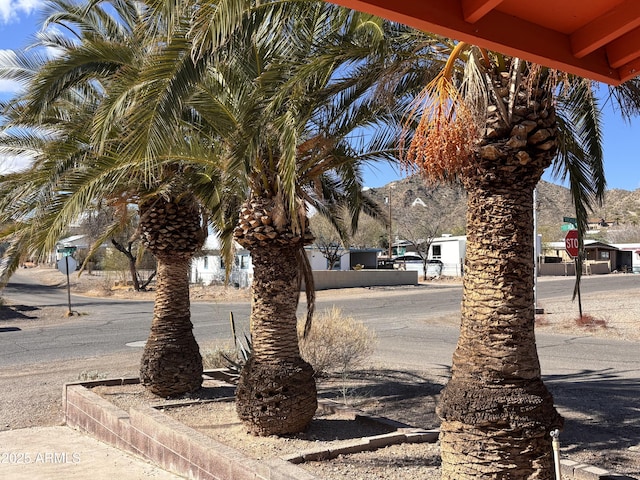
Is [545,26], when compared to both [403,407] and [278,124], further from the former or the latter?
[403,407]

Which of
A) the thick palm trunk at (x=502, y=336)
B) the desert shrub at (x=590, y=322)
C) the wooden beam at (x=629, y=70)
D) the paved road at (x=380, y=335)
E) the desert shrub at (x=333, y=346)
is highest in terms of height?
the wooden beam at (x=629, y=70)

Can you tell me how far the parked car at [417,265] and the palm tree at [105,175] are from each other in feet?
147

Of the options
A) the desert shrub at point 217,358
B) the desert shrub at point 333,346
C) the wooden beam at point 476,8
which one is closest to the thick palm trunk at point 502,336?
the wooden beam at point 476,8

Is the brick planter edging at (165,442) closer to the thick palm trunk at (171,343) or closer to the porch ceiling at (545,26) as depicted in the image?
the thick palm trunk at (171,343)

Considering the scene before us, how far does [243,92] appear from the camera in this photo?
7.66 m

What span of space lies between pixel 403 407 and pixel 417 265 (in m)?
51.2

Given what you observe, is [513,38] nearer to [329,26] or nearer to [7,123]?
[329,26]

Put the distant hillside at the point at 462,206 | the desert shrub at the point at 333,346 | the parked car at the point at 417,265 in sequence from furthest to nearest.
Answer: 1. the distant hillside at the point at 462,206
2. the parked car at the point at 417,265
3. the desert shrub at the point at 333,346

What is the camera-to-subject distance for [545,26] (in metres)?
3.43

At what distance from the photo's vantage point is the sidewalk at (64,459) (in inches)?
287

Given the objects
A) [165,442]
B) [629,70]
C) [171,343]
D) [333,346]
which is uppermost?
[629,70]

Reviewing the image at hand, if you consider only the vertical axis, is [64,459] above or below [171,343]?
below

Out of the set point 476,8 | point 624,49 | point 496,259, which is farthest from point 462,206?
point 476,8

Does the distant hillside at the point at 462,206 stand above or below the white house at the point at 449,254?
above
